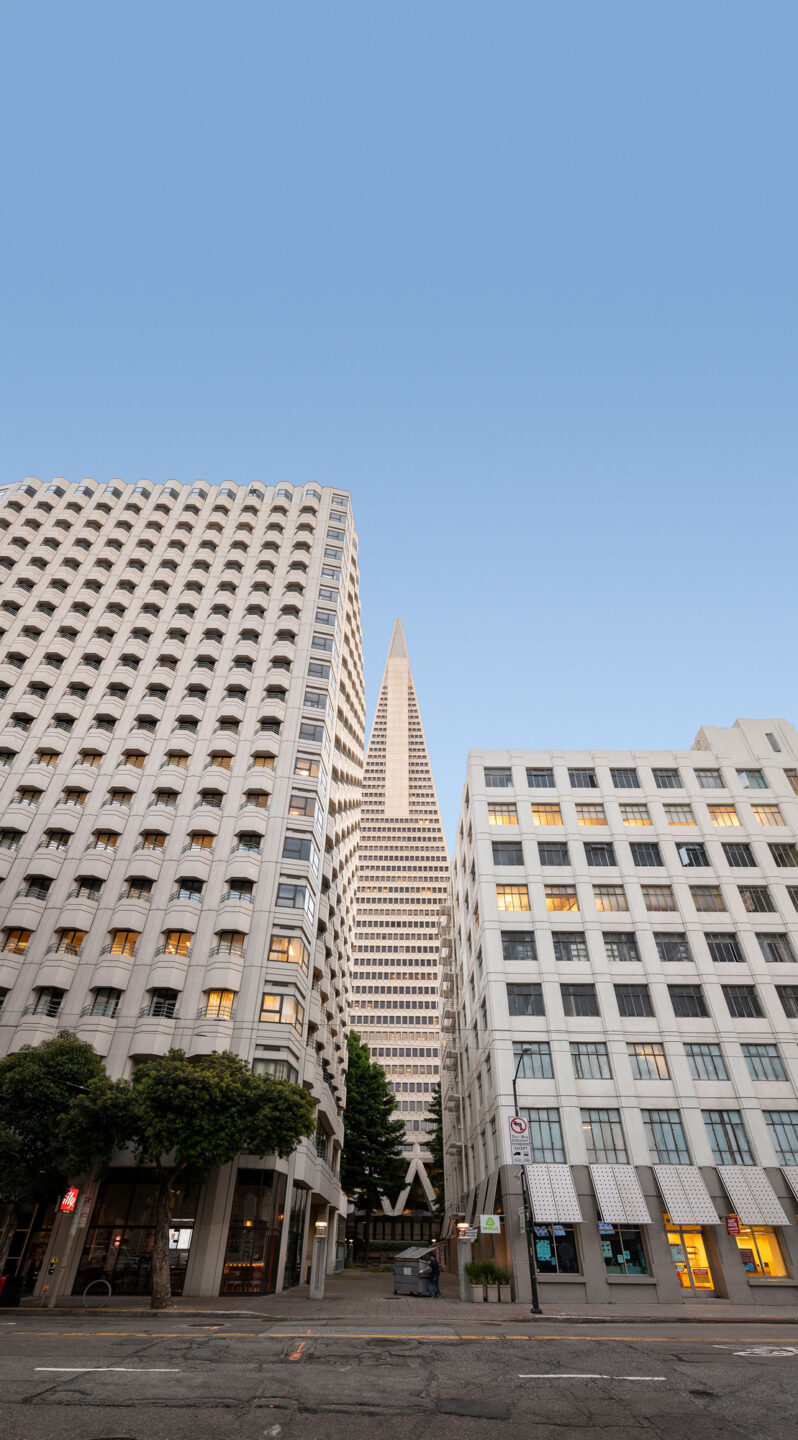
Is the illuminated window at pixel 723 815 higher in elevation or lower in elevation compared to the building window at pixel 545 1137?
higher

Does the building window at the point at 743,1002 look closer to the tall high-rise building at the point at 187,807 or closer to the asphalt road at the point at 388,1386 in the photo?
the tall high-rise building at the point at 187,807

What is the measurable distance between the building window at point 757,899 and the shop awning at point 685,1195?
14665 millimetres

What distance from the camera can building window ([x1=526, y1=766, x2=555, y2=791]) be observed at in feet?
154

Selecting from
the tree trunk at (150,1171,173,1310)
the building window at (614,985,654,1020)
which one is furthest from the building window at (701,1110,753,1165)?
the tree trunk at (150,1171,173,1310)

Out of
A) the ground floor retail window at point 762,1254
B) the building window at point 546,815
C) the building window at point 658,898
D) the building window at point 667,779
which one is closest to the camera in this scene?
the ground floor retail window at point 762,1254

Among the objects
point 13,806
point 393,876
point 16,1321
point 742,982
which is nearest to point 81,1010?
point 13,806

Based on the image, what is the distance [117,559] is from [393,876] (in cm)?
12765

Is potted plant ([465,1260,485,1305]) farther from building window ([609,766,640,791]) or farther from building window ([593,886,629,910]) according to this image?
building window ([609,766,640,791])

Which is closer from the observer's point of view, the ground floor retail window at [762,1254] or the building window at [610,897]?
the ground floor retail window at [762,1254]

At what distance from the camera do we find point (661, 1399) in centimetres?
1070

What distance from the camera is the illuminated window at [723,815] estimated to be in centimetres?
4544

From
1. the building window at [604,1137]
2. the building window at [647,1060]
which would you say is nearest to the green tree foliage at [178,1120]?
the building window at [604,1137]

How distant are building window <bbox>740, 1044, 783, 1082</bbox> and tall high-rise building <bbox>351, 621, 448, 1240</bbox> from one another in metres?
91.9

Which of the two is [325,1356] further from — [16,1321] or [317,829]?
[317,829]
